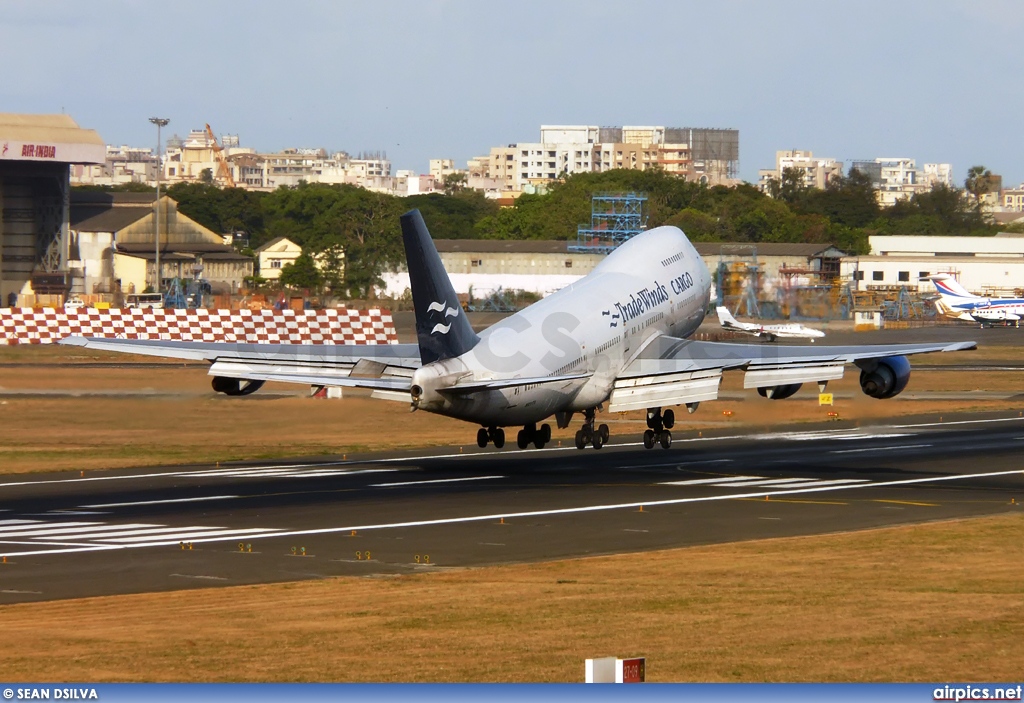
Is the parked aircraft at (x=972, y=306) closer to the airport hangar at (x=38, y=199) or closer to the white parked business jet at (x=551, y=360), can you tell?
the airport hangar at (x=38, y=199)

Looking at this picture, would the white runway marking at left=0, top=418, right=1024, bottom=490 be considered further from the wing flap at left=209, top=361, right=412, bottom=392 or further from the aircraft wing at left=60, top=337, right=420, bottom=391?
the wing flap at left=209, top=361, right=412, bottom=392

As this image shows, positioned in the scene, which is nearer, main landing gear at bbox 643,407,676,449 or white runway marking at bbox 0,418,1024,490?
white runway marking at bbox 0,418,1024,490

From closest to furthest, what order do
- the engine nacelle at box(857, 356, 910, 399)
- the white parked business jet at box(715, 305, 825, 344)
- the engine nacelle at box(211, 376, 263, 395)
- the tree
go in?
the engine nacelle at box(211, 376, 263, 395) < the engine nacelle at box(857, 356, 910, 399) < the white parked business jet at box(715, 305, 825, 344) < the tree

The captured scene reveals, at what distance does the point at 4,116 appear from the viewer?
561ft

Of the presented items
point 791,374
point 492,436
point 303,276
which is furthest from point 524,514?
point 303,276

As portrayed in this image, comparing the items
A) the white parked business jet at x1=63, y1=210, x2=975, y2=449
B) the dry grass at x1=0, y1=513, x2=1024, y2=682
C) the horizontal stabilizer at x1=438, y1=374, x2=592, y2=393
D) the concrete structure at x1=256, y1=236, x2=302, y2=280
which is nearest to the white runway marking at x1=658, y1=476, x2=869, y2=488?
the white parked business jet at x1=63, y1=210, x2=975, y2=449

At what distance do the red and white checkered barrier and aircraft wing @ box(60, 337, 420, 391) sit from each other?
143 feet

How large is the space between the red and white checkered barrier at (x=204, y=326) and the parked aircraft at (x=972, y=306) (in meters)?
78.0

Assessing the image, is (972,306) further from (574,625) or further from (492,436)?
(574,625)

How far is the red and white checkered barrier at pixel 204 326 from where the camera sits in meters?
94.2

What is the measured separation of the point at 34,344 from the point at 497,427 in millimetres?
57666

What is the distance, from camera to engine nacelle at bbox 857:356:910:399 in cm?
5172

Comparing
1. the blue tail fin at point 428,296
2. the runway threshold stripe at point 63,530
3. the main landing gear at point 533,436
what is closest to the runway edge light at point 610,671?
the runway threshold stripe at point 63,530

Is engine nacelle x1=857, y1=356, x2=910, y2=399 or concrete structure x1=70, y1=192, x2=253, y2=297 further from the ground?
concrete structure x1=70, y1=192, x2=253, y2=297
